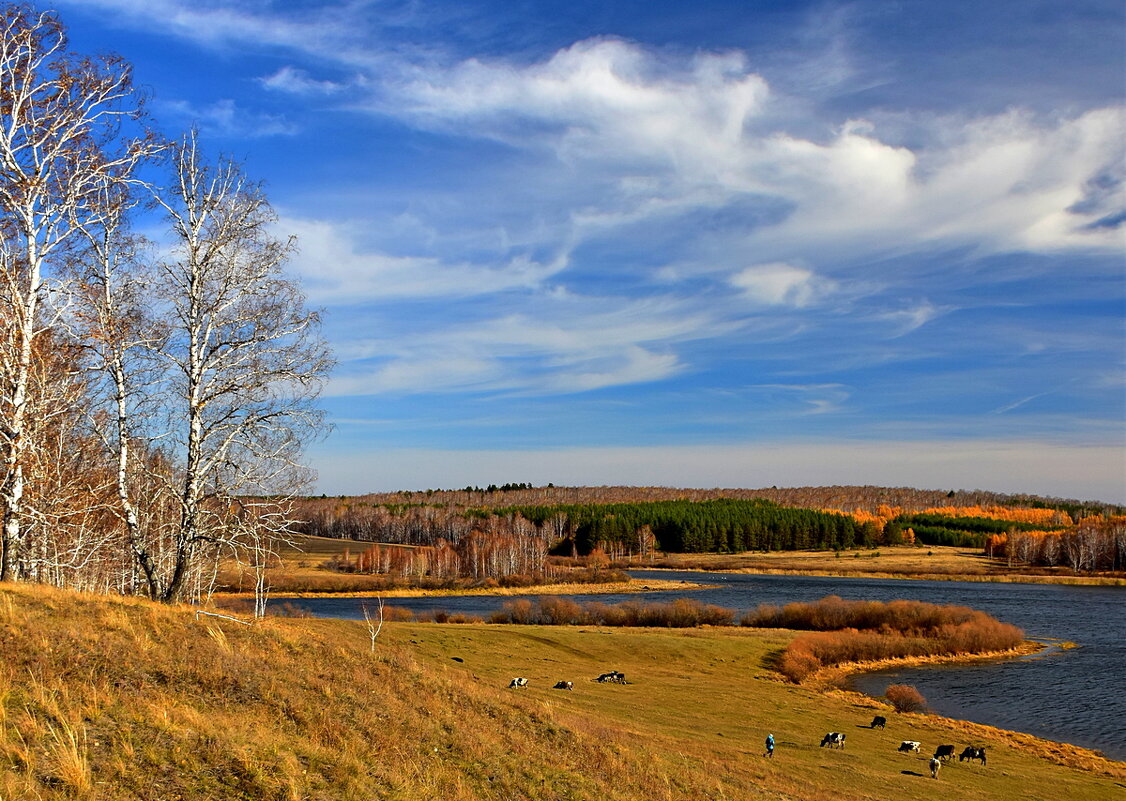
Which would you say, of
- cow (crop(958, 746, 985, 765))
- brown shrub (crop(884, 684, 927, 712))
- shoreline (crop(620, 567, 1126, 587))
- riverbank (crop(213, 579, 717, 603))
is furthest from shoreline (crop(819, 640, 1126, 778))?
shoreline (crop(620, 567, 1126, 587))

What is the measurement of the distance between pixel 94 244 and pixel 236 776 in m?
13.4

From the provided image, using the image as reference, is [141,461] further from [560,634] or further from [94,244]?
[560,634]

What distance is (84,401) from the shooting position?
832 inches

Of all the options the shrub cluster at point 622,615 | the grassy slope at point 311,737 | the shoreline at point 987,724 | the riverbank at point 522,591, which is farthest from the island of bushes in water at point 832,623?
the riverbank at point 522,591

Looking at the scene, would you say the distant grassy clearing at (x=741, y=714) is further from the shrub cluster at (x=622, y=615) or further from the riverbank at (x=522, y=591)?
the riverbank at (x=522, y=591)

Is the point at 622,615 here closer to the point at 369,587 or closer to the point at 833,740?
the point at 833,740

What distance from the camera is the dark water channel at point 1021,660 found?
44.1 metres

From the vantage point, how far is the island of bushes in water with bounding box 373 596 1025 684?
2525 inches

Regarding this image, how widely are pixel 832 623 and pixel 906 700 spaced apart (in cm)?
3345

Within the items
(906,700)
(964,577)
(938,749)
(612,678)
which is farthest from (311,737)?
(964,577)

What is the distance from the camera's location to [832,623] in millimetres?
78188

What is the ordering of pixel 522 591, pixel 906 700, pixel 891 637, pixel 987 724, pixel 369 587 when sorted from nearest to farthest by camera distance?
pixel 987 724
pixel 906 700
pixel 891 637
pixel 369 587
pixel 522 591

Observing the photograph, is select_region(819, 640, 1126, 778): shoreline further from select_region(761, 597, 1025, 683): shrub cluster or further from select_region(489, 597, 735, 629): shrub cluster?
select_region(489, 597, 735, 629): shrub cluster

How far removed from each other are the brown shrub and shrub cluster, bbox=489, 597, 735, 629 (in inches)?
1287
